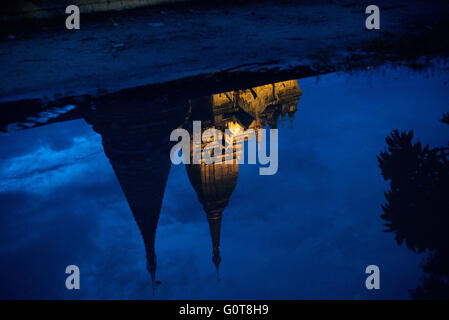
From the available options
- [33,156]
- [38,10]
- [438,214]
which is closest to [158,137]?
[33,156]

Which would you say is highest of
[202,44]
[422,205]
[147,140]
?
[202,44]

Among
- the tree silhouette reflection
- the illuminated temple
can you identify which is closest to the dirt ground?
the illuminated temple

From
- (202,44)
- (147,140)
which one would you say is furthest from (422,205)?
(202,44)

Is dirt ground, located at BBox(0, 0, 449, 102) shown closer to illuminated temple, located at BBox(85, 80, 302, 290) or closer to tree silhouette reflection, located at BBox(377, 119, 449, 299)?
illuminated temple, located at BBox(85, 80, 302, 290)

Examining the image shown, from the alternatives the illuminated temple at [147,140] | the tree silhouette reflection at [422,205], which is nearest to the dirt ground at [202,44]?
the illuminated temple at [147,140]

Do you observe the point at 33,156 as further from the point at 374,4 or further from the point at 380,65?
the point at 374,4

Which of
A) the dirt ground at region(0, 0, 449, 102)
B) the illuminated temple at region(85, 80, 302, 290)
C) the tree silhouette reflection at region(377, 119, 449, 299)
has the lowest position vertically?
the tree silhouette reflection at region(377, 119, 449, 299)

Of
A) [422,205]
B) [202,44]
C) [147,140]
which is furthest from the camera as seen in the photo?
[202,44]

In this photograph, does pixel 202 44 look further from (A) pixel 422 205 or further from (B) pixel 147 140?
(A) pixel 422 205

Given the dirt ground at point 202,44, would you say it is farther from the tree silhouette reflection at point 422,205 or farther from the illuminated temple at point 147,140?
the tree silhouette reflection at point 422,205

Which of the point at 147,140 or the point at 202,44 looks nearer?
the point at 147,140
